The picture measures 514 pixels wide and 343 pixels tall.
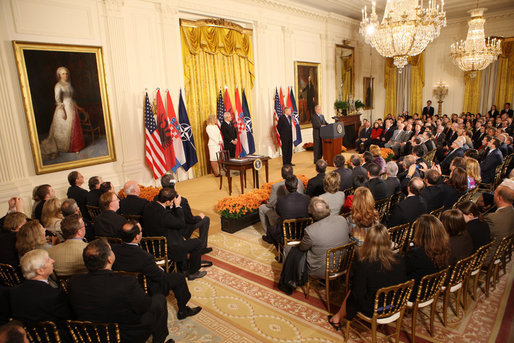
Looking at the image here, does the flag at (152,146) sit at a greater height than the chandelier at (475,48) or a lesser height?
lesser

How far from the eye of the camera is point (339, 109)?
45.7ft

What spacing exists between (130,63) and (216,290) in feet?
18.7

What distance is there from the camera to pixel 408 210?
3914mm

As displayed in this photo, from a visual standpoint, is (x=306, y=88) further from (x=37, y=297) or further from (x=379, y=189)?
(x=37, y=297)

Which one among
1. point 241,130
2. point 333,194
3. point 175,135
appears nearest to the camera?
point 333,194

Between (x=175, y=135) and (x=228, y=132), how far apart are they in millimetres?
1420

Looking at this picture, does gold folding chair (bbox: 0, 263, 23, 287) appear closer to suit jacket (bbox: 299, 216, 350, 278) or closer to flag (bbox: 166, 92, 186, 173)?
suit jacket (bbox: 299, 216, 350, 278)

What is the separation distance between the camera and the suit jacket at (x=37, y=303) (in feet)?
7.90

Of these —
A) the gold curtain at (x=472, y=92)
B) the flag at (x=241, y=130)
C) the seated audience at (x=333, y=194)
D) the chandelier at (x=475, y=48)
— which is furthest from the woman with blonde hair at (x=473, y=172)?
the gold curtain at (x=472, y=92)

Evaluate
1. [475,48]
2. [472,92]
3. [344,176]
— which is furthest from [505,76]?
[344,176]

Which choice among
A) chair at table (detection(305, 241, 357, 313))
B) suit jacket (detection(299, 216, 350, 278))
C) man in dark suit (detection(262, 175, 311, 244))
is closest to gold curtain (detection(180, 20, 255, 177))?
man in dark suit (detection(262, 175, 311, 244))

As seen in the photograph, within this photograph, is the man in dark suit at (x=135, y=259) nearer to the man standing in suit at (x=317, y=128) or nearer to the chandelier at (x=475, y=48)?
the man standing in suit at (x=317, y=128)

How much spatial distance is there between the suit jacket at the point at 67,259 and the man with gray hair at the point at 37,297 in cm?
53

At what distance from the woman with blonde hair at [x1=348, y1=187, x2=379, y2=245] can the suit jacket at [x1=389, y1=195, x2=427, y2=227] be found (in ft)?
1.92
